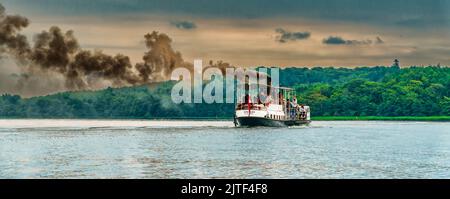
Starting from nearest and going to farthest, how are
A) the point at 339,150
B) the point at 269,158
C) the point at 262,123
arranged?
1. the point at 269,158
2. the point at 339,150
3. the point at 262,123

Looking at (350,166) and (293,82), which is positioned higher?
(293,82)

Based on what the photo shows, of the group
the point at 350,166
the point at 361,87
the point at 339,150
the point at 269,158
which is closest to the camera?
the point at 350,166

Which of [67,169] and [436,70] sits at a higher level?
[436,70]

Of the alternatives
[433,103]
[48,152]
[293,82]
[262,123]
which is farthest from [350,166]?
[433,103]

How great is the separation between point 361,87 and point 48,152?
5315 cm

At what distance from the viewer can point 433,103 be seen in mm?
86562
